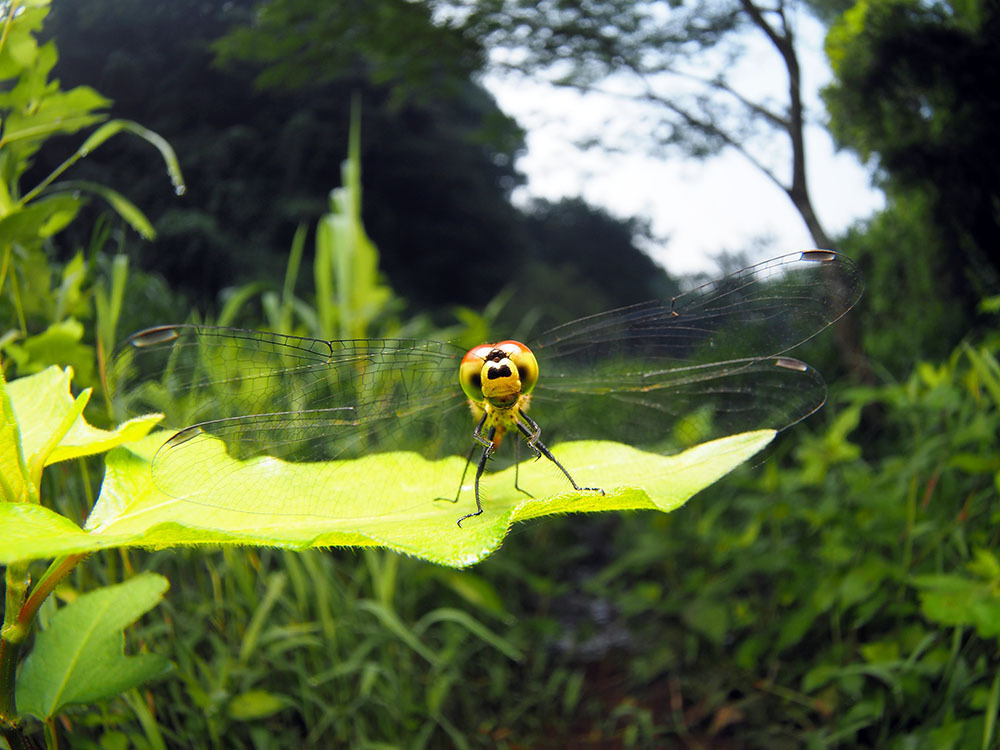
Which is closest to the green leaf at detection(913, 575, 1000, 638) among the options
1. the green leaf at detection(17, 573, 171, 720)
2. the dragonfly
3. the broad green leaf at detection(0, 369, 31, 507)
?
the dragonfly

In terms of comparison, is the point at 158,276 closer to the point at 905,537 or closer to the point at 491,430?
the point at 491,430

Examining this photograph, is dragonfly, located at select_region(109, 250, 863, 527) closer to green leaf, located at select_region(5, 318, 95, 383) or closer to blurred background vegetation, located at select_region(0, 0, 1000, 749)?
green leaf, located at select_region(5, 318, 95, 383)

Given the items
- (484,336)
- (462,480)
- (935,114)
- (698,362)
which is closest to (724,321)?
(698,362)

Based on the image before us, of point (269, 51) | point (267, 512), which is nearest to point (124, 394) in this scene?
point (267, 512)

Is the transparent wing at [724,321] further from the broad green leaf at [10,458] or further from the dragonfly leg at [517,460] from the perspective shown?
the broad green leaf at [10,458]

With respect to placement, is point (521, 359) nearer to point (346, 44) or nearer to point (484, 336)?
point (484, 336)

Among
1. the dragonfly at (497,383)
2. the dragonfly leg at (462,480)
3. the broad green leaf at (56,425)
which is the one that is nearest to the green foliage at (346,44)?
the dragonfly at (497,383)

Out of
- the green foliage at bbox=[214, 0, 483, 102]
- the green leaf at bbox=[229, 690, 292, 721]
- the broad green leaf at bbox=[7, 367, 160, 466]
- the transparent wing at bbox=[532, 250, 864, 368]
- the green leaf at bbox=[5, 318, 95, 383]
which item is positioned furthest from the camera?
the green foliage at bbox=[214, 0, 483, 102]
